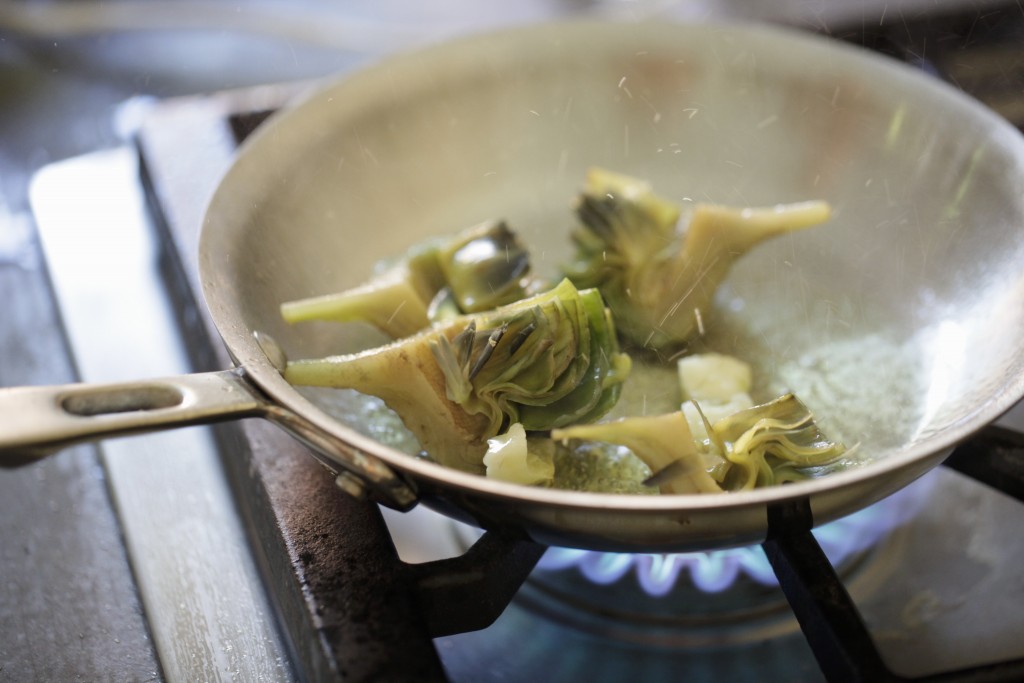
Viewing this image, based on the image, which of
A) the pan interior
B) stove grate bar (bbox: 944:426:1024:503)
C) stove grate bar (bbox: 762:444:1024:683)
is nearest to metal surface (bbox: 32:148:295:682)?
the pan interior

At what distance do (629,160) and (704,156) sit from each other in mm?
70

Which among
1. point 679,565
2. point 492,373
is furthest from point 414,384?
point 679,565

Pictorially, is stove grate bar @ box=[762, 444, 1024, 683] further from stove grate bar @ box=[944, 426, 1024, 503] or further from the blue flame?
the blue flame

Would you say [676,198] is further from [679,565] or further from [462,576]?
[462,576]

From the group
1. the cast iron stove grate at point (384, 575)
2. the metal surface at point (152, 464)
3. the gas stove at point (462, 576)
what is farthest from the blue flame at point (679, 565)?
the metal surface at point (152, 464)

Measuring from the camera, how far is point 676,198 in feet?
2.76

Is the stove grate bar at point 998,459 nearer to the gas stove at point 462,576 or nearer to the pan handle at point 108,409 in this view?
the gas stove at point 462,576

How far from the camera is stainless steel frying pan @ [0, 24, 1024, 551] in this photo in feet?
1.53

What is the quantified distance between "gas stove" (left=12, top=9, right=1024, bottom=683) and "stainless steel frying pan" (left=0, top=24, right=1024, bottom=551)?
0.06m

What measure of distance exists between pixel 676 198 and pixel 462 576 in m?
0.45

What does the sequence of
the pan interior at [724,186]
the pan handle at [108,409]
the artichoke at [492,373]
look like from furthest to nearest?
1. the pan interior at [724,186]
2. the artichoke at [492,373]
3. the pan handle at [108,409]

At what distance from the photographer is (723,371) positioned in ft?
2.09

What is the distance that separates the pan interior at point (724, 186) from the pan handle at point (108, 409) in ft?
0.12

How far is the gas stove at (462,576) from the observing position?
20.4 inches
